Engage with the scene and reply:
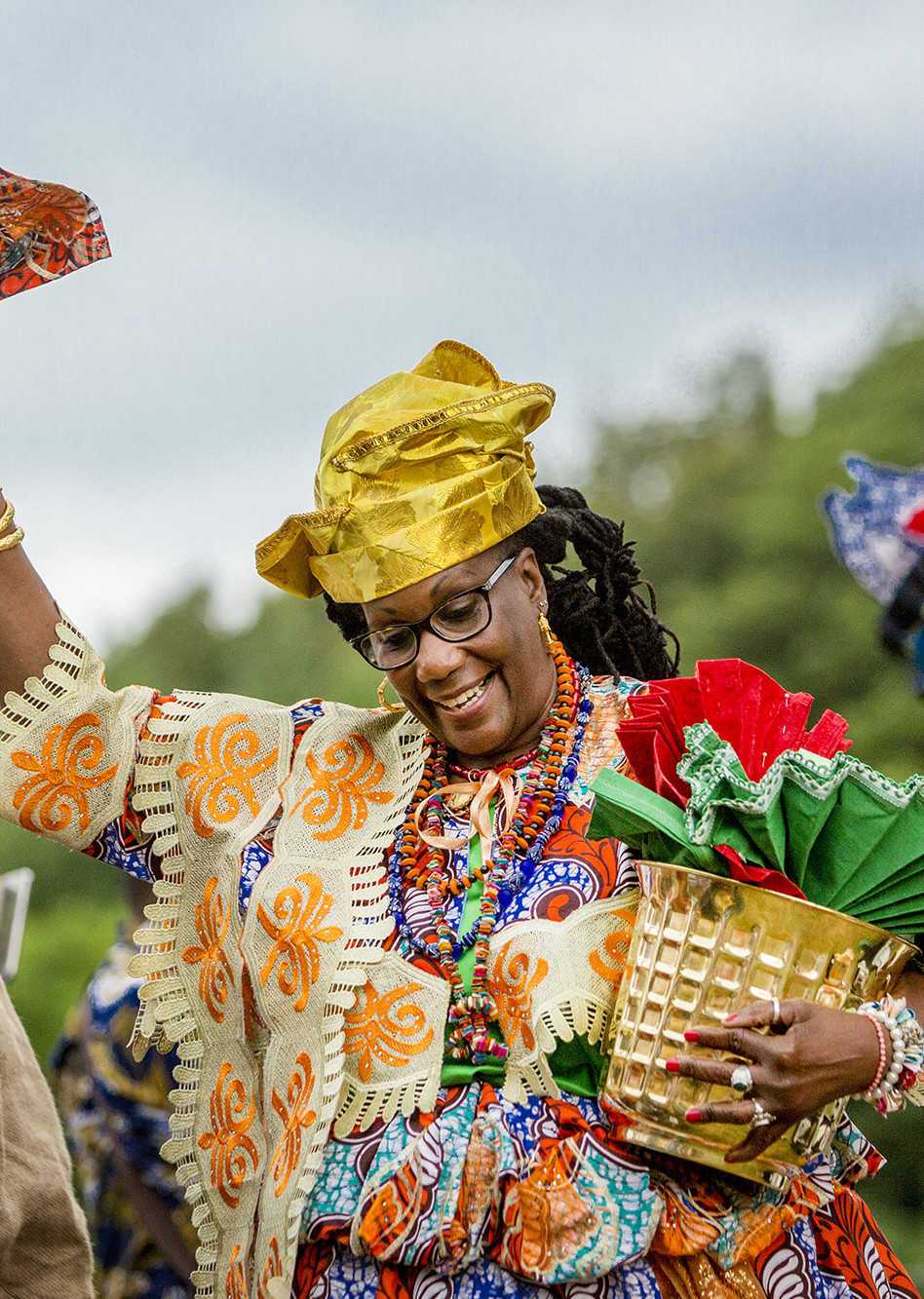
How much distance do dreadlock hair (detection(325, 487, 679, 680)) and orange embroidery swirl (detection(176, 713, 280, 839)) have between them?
0.41m

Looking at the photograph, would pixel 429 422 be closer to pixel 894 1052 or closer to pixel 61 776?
pixel 61 776

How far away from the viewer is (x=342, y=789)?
3.21m

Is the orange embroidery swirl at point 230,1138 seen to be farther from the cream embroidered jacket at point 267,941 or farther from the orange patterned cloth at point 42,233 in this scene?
the orange patterned cloth at point 42,233

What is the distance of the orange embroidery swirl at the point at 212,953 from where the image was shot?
3041mm

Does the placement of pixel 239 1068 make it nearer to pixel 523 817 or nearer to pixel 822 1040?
pixel 523 817

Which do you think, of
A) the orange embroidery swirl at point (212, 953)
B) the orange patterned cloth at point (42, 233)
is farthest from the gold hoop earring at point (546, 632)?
the orange patterned cloth at point (42, 233)

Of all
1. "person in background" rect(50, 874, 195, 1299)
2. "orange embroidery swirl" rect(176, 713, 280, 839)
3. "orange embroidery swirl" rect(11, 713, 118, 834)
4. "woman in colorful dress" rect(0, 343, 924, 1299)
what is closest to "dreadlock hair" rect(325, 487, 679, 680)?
"woman in colorful dress" rect(0, 343, 924, 1299)

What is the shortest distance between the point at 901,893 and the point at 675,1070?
1.56 feet

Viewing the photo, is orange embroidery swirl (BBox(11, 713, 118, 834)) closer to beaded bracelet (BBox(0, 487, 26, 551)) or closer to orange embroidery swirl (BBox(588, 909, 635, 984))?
beaded bracelet (BBox(0, 487, 26, 551))

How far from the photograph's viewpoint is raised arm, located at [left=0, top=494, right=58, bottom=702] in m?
2.97

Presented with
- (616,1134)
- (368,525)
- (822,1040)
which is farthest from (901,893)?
(368,525)

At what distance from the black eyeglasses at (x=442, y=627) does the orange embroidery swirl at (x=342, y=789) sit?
0.94ft

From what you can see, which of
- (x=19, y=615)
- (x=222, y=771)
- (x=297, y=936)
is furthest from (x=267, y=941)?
(x=19, y=615)

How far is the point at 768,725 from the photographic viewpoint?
2717 millimetres
